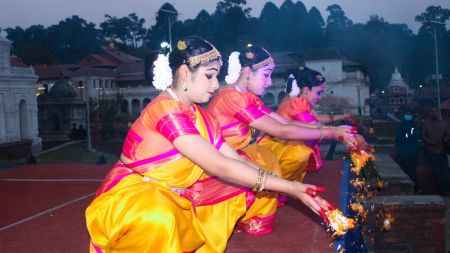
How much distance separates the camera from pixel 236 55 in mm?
5953

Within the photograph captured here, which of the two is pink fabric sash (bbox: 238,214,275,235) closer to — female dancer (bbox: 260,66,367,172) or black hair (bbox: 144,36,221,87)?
black hair (bbox: 144,36,221,87)

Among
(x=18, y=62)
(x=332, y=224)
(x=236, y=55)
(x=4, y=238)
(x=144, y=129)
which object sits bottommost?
(x=4, y=238)

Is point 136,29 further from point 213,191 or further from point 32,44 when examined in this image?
point 213,191

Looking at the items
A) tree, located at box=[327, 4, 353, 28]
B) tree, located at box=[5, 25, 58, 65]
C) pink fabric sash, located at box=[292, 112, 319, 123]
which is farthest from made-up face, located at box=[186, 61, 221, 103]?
tree, located at box=[327, 4, 353, 28]

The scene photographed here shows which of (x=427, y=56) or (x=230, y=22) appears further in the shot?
(x=230, y=22)

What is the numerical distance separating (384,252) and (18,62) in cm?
3240

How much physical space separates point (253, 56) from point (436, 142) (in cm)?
596

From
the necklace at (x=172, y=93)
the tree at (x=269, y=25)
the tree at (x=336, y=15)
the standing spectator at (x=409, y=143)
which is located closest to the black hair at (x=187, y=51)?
the necklace at (x=172, y=93)

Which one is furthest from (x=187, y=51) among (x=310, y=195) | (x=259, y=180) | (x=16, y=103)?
(x=16, y=103)

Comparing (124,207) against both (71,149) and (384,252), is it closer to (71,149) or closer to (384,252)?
(384,252)

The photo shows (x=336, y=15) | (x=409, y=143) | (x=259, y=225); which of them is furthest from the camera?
(x=336, y=15)

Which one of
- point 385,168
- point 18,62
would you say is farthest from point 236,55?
point 18,62

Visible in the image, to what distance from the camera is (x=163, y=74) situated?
11.8ft

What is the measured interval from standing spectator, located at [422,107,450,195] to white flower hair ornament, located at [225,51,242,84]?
578cm
